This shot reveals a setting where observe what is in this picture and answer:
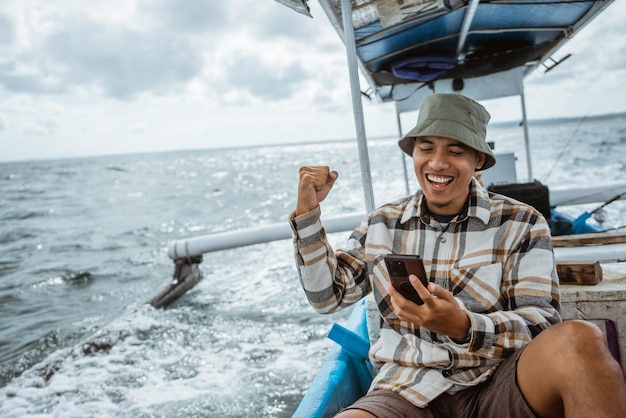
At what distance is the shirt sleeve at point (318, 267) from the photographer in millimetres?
1902

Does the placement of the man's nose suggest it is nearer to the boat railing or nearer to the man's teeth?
the man's teeth

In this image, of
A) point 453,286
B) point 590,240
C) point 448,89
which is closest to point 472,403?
point 453,286

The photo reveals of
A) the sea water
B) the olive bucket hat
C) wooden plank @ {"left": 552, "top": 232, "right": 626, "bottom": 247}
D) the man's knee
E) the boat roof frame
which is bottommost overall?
the sea water

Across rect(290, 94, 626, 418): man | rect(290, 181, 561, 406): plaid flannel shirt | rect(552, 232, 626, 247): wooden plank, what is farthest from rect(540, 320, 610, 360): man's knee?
rect(552, 232, 626, 247): wooden plank

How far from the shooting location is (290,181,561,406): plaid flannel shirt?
1.67m

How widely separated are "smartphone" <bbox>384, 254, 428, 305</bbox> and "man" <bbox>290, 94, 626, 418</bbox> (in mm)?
28

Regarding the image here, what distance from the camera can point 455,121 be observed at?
183cm

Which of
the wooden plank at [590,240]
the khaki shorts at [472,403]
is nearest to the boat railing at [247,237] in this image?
the wooden plank at [590,240]

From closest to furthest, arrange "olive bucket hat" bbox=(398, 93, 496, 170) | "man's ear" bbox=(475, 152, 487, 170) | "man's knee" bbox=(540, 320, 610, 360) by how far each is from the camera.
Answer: "man's knee" bbox=(540, 320, 610, 360) < "olive bucket hat" bbox=(398, 93, 496, 170) < "man's ear" bbox=(475, 152, 487, 170)

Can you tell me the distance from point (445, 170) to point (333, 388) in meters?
1.29

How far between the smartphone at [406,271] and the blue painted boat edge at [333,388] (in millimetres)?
941

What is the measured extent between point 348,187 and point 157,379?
2284cm

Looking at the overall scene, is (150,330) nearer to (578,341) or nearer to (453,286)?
(453,286)

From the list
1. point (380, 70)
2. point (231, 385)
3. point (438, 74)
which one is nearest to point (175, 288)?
point (231, 385)
